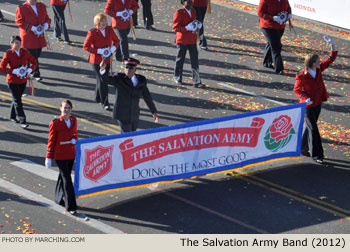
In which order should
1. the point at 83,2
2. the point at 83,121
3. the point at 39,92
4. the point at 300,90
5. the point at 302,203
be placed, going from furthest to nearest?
the point at 83,2
the point at 39,92
the point at 83,121
the point at 300,90
the point at 302,203

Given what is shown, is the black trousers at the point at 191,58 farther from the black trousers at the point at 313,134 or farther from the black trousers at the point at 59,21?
the black trousers at the point at 313,134

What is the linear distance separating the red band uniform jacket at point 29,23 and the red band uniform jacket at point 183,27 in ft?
A: 10.5

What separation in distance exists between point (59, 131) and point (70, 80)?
23.6 ft

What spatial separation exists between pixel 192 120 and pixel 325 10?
9969 mm

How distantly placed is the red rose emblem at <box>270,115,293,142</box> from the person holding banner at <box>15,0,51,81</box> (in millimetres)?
6494

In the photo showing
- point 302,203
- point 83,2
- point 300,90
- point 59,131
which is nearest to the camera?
point 59,131

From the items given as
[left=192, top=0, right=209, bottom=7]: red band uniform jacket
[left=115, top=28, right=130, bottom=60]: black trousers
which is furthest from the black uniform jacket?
[left=192, top=0, right=209, bottom=7]: red band uniform jacket

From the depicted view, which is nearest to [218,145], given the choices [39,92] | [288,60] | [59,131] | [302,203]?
[302,203]

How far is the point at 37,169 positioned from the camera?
13930 millimetres

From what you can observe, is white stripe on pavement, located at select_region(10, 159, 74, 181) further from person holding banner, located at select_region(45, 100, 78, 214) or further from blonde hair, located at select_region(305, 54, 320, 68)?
blonde hair, located at select_region(305, 54, 320, 68)

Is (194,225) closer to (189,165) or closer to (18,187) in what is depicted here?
(189,165)

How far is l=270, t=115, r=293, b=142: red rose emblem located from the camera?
14211mm

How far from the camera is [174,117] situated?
55.5 ft

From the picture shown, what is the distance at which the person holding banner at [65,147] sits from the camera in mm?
11969
